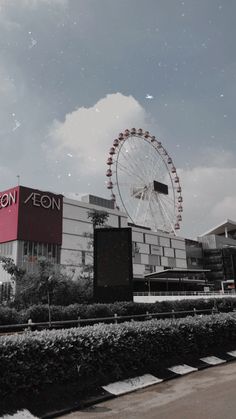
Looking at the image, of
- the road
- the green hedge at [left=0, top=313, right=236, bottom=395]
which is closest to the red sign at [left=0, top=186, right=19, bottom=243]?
the green hedge at [left=0, top=313, right=236, bottom=395]

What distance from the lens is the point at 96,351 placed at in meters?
7.61

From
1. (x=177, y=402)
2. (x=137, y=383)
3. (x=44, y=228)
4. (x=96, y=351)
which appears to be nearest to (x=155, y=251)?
(x=44, y=228)

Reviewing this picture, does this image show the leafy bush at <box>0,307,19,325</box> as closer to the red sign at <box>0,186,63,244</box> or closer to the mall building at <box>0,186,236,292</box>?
the mall building at <box>0,186,236,292</box>

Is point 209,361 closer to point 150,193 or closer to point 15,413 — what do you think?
point 15,413

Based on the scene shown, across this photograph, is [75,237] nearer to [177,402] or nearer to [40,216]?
[40,216]

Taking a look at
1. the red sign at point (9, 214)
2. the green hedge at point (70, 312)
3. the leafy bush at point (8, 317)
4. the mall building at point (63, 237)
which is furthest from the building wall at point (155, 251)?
the leafy bush at point (8, 317)

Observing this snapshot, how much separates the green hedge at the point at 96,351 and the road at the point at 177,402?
2.13 ft

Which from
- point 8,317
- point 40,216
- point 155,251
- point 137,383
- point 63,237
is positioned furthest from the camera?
point 155,251

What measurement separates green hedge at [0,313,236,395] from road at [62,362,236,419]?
65cm

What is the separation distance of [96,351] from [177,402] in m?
1.70

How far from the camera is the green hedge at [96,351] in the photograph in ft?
20.7

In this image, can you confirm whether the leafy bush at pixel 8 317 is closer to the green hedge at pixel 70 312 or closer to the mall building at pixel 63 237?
the green hedge at pixel 70 312

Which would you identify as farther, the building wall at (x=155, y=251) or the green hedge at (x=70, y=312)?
the building wall at (x=155, y=251)

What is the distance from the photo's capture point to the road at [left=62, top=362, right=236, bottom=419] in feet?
19.8
